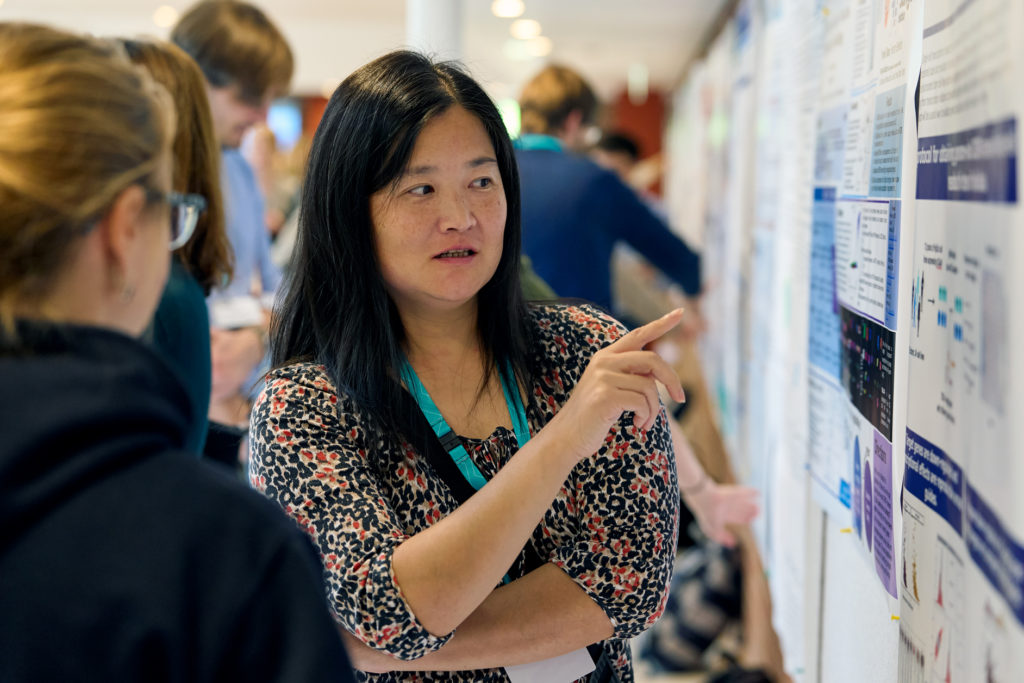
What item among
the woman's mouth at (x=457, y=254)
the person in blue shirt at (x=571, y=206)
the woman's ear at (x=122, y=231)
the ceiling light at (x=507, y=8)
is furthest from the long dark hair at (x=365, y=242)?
the ceiling light at (x=507, y=8)

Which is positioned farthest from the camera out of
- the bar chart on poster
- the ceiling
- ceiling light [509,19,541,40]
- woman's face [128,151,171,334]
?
ceiling light [509,19,541,40]

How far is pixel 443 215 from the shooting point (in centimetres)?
140

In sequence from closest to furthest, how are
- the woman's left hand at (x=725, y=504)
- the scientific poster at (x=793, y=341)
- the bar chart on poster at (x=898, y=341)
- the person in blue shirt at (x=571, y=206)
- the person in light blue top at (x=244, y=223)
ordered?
the bar chart on poster at (x=898, y=341) → the woman's left hand at (x=725, y=504) → the scientific poster at (x=793, y=341) → the person in light blue top at (x=244, y=223) → the person in blue shirt at (x=571, y=206)

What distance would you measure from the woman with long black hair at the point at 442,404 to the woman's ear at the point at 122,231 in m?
0.48

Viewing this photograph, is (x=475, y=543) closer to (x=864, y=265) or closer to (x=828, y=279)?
(x=864, y=265)

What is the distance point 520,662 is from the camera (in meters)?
1.32

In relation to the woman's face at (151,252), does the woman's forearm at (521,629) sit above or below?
below

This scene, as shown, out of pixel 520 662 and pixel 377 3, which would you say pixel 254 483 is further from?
pixel 377 3

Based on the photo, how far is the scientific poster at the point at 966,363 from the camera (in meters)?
0.94

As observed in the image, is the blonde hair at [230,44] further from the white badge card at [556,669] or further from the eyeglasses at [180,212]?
the white badge card at [556,669]

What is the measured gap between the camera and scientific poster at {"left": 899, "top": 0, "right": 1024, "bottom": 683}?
0.94 meters

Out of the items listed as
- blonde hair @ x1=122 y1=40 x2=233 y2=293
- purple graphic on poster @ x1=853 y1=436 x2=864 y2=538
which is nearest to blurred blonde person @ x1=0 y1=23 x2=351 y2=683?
blonde hair @ x1=122 y1=40 x2=233 y2=293

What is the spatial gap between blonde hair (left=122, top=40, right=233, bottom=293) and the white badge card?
90 cm

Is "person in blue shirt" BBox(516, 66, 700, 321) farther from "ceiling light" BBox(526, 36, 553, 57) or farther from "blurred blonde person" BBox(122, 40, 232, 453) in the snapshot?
"ceiling light" BBox(526, 36, 553, 57)
